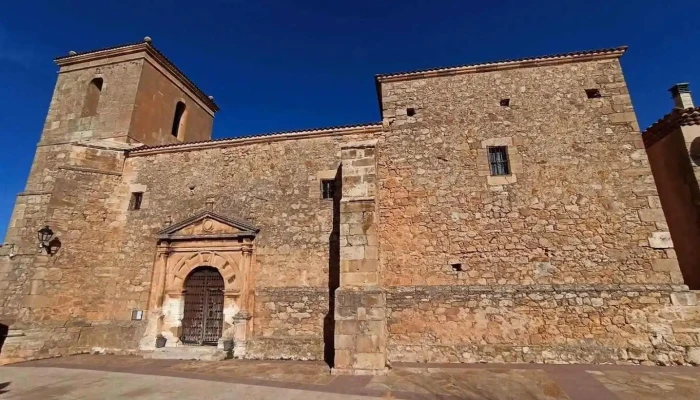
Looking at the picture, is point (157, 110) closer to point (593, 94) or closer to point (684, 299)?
point (593, 94)

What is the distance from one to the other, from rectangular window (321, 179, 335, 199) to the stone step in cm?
418

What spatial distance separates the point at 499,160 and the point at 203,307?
26.0 feet

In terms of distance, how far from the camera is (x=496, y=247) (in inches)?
290

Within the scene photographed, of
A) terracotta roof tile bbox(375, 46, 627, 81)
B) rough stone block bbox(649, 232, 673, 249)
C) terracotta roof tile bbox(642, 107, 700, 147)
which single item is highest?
terracotta roof tile bbox(375, 46, 627, 81)

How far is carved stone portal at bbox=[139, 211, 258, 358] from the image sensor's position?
8086 mm

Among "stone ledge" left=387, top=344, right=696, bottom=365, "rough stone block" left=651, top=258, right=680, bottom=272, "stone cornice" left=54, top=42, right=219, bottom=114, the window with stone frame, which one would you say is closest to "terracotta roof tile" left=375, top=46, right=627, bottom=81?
"rough stone block" left=651, top=258, right=680, bottom=272

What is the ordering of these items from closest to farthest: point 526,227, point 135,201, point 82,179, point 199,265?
point 526,227
point 199,265
point 82,179
point 135,201

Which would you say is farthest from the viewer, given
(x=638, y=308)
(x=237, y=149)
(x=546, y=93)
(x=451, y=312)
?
(x=237, y=149)

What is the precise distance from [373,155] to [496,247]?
3.27 m

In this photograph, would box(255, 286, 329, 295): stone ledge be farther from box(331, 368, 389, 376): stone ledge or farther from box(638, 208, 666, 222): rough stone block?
box(638, 208, 666, 222): rough stone block

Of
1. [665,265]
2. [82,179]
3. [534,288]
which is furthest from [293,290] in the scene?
[665,265]

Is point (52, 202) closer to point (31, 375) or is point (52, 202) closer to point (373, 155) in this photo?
point (31, 375)

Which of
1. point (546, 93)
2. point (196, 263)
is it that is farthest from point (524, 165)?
point (196, 263)

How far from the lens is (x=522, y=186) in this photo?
767 centimetres
